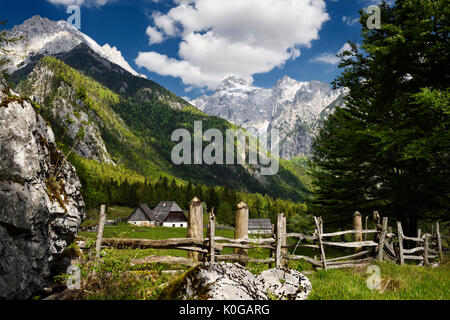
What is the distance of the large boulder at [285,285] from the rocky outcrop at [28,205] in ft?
16.4

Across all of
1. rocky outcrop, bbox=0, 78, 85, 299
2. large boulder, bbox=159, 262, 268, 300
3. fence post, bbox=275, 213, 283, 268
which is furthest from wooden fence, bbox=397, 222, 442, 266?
rocky outcrop, bbox=0, 78, 85, 299

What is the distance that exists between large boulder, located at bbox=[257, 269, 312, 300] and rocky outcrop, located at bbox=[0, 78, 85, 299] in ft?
16.4

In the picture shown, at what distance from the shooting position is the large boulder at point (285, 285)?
17.7 feet

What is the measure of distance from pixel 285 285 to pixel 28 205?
585cm

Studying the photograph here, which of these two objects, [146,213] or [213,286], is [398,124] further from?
[146,213]

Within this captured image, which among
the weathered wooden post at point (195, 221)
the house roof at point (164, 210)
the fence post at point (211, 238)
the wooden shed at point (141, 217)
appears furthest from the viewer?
the house roof at point (164, 210)

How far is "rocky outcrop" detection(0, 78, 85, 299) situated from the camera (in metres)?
5.48

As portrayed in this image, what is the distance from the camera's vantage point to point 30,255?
19.4 ft

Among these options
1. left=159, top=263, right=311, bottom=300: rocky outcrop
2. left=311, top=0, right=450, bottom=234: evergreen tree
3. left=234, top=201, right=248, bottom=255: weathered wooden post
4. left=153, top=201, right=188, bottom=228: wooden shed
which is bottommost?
left=153, top=201, right=188, bottom=228: wooden shed

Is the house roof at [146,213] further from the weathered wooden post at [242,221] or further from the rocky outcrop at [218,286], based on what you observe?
the rocky outcrop at [218,286]

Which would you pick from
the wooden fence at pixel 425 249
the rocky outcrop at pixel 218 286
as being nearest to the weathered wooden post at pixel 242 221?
the rocky outcrop at pixel 218 286

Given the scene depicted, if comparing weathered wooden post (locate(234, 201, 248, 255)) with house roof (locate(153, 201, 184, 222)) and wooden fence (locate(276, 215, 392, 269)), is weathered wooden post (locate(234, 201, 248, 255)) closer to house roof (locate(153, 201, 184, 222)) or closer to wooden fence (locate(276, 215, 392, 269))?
wooden fence (locate(276, 215, 392, 269))

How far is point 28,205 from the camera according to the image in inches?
233
